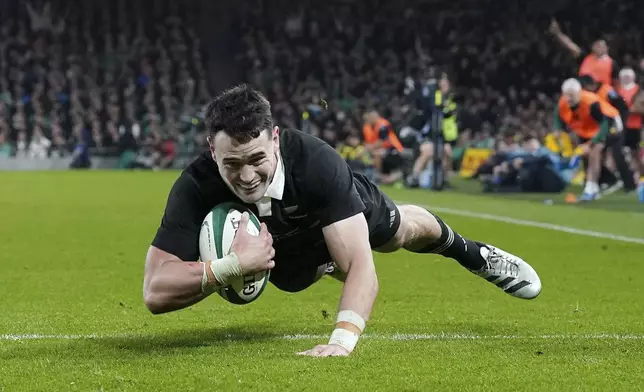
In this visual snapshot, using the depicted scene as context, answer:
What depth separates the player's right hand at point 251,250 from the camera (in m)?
5.55

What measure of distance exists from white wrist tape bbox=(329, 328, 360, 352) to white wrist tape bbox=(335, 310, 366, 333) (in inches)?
1.8

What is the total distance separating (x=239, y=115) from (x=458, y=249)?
2268mm

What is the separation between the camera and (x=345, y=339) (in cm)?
541

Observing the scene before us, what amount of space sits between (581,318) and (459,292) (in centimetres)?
150

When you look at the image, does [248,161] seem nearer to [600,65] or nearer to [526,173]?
[526,173]

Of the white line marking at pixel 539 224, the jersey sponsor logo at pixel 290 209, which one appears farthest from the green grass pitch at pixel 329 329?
the jersey sponsor logo at pixel 290 209

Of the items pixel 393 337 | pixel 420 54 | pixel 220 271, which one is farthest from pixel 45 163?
pixel 220 271

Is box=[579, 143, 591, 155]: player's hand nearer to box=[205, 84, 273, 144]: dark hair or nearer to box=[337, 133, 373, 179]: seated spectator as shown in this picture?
box=[337, 133, 373, 179]: seated spectator

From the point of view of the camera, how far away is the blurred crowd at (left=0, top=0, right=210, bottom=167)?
37.0 meters

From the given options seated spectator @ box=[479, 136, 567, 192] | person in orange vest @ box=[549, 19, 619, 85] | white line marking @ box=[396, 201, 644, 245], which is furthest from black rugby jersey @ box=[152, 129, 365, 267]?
person in orange vest @ box=[549, 19, 619, 85]

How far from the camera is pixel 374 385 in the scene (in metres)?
4.77

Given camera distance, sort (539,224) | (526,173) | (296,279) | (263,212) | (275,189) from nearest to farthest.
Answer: (275,189)
(263,212)
(296,279)
(539,224)
(526,173)

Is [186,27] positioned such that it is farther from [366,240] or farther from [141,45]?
[366,240]

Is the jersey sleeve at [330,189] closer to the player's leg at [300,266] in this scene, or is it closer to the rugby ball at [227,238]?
the rugby ball at [227,238]
